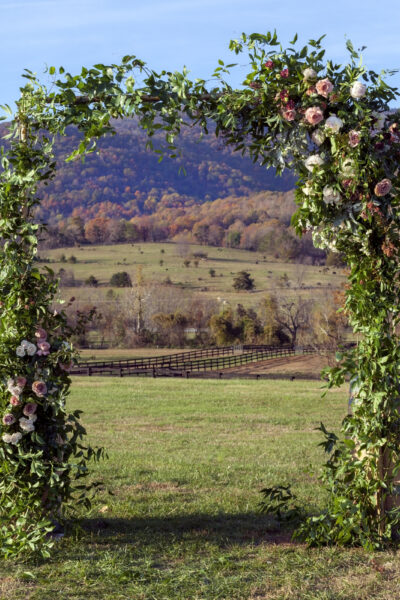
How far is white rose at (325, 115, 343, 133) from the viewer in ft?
17.8

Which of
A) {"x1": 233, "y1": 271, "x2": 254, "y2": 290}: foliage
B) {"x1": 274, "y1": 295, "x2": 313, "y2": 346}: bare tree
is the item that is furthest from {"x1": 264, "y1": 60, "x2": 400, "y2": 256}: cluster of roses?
{"x1": 233, "y1": 271, "x2": 254, "y2": 290}: foliage

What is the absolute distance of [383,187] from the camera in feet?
17.6

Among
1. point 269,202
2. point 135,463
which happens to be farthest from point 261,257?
point 135,463

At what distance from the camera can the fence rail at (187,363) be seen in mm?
32969

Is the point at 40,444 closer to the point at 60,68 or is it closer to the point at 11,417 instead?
the point at 11,417

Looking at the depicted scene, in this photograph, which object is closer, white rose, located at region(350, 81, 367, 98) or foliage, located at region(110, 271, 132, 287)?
white rose, located at region(350, 81, 367, 98)

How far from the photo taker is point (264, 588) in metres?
4.68

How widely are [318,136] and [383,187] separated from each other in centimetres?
70

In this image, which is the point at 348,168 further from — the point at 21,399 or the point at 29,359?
the point at 21,399

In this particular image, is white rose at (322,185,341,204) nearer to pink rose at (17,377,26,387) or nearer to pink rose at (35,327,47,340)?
pink rose at (35,327,47,340)

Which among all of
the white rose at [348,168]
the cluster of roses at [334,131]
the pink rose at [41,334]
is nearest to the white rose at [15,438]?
the pink rose at [41,334]

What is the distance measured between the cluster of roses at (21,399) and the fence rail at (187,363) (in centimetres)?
2640

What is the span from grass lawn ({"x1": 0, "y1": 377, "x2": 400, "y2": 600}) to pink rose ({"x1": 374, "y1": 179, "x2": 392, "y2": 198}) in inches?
→ 97.9

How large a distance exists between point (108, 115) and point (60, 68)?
0.57m
